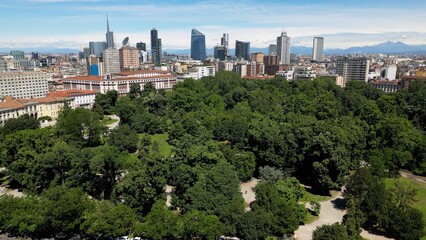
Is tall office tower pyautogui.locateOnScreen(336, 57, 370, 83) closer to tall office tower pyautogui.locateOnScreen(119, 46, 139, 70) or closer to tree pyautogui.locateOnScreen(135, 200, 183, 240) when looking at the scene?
tall office tower pyautogui.locateOnScreen(119, 46, 139, 70)

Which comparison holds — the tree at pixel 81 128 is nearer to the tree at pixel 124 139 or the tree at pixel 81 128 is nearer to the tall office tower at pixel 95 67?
the tree at pixel 124 139

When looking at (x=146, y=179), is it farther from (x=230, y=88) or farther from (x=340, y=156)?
(x=230, y=88)

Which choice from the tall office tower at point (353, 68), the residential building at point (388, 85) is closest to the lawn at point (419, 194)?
the residential building at point (388, 85)

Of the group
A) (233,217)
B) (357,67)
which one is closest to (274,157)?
(233,217)

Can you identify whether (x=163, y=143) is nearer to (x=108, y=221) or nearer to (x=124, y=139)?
(x=124, y=139)

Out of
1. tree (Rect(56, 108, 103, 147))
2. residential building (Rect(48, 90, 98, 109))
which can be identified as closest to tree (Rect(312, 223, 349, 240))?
tree (Rect(56, 108, 103, 147))
